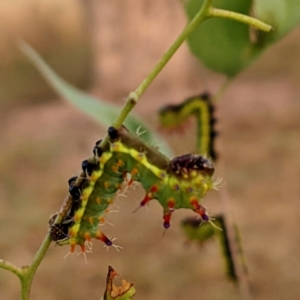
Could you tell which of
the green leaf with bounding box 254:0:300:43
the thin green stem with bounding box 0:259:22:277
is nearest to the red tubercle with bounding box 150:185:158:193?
the thin green stem with bounding box 0:259:22:277

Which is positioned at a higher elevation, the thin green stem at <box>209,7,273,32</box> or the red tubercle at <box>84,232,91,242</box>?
the thin green stem at <box>209,7,273,32</box>

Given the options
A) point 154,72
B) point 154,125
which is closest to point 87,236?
point 154,72

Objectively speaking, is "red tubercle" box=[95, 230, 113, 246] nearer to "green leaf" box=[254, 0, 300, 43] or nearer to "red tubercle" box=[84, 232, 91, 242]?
"red tubercle" box=[84, 232, 91, 242]

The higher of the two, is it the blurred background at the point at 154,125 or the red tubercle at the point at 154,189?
the blurred background at the point at 154,125

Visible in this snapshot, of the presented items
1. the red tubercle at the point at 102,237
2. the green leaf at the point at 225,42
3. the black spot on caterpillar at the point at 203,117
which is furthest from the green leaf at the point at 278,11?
the red tubercle at the point at 102,237

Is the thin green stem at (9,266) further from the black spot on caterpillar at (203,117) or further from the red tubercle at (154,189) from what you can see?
the black spot on caterpillar at (203,117)

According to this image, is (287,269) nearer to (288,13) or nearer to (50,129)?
(288,13)

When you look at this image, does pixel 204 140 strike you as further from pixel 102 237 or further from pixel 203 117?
pixel 102 237
